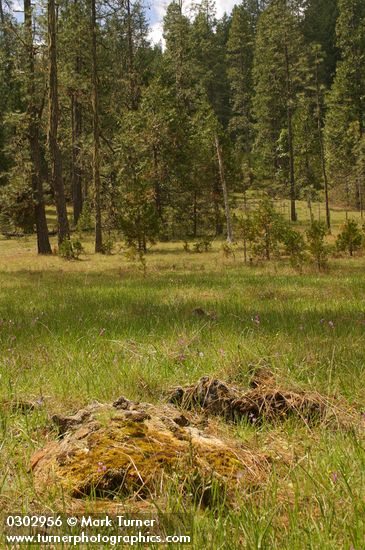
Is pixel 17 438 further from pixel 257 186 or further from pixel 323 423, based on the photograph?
pixel 257 186

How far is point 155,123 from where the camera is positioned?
122ft

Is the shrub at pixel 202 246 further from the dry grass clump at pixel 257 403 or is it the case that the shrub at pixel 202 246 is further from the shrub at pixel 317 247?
the dry grass clump at pixel 257 403

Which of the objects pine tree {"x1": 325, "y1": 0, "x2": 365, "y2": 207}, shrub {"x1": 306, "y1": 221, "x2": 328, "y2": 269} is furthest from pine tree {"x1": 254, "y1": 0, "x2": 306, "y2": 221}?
shrub {"x1": 306, "y1": 221, "x2": 328, "y2": 269}

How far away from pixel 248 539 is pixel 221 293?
763cm

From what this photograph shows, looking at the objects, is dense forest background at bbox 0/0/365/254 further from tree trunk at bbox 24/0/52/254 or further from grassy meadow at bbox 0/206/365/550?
grassy meadow at bbox 0/206/365/550

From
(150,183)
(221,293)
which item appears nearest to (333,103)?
(150,183)

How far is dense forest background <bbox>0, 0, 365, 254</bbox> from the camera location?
25.0m

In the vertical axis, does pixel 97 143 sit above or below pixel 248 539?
above

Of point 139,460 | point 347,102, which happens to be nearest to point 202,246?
point 139,460

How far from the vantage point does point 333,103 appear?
5600 cm

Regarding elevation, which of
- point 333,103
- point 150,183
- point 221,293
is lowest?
point 221,293

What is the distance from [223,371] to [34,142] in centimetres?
2382

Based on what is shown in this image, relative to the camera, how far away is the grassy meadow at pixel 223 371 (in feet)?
6.12

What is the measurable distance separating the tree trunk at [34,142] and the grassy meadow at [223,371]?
1703cm
